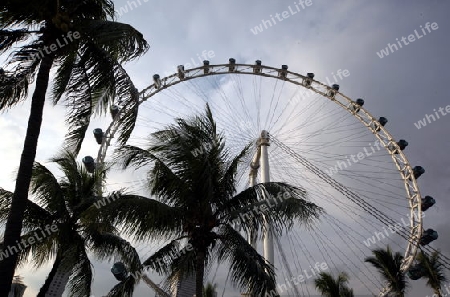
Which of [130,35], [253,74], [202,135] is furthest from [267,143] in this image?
[130,35]

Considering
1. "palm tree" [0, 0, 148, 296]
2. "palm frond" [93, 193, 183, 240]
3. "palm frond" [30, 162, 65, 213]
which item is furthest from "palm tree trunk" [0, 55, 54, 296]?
"palm frond" [30, 162, 65, 213]

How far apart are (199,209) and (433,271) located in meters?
24.1

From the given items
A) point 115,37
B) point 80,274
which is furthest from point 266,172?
point 115,37

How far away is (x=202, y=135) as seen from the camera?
43.7 ft

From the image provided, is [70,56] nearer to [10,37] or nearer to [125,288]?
[10,37]

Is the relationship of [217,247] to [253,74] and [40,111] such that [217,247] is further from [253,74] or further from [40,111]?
[253,74]

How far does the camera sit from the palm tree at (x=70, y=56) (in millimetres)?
9750

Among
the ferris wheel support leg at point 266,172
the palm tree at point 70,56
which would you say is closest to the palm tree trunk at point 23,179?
the palm tree at point 70,56

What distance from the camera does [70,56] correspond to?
1152cm

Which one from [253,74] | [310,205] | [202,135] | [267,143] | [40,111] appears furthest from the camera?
[253,74]

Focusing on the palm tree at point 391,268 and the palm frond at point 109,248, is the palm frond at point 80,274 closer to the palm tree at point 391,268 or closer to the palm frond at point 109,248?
the palm frond at point 109,248

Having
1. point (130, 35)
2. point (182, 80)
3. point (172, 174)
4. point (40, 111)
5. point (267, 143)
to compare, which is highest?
point (182, 80)

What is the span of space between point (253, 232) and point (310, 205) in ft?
7.28

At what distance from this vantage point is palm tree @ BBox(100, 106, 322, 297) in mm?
11305
